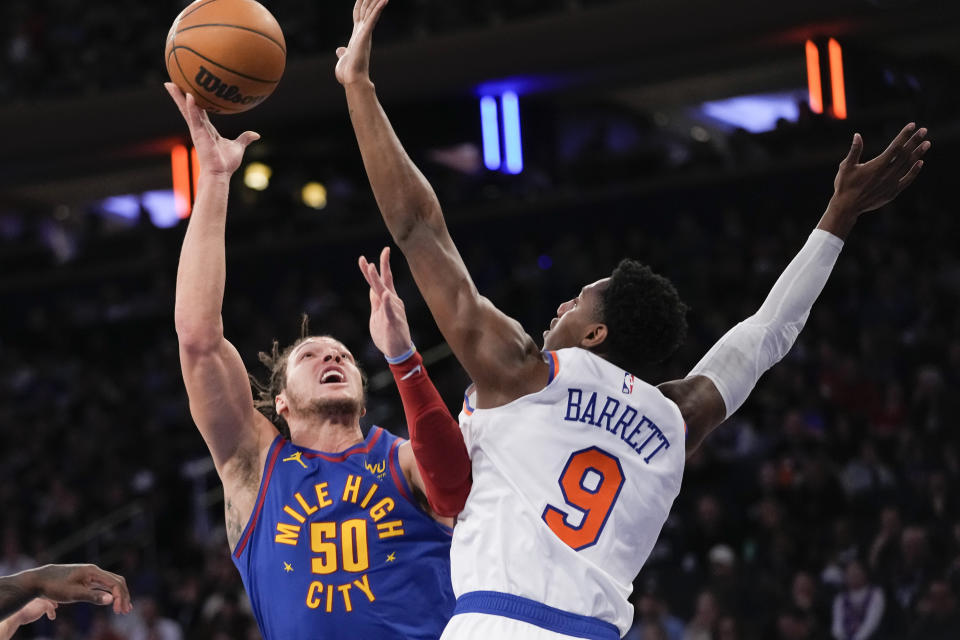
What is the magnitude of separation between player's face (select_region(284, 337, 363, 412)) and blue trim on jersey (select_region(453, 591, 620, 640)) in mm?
1440

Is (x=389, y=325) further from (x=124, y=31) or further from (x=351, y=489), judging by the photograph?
(x=124, y=31)

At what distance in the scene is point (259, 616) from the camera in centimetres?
412

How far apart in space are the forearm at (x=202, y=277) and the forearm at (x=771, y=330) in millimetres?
1574

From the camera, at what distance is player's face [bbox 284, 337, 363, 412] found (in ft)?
14.4

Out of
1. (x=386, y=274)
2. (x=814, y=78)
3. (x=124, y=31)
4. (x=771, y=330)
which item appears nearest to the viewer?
(x=386, y=274)

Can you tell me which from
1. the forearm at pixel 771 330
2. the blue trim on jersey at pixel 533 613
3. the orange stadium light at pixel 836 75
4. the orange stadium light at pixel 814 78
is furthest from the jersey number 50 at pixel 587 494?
the orange stadium light at pixel 836 75

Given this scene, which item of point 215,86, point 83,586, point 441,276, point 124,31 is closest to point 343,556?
point 83,586

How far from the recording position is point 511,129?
15.5 m

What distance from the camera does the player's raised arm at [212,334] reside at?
4.09 m

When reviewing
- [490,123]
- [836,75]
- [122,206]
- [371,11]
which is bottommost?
[122,206]

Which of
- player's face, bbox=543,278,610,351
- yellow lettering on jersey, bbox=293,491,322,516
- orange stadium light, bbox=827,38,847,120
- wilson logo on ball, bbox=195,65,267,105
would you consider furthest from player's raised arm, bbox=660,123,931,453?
orange stadium light, bbox=827,38,847,120

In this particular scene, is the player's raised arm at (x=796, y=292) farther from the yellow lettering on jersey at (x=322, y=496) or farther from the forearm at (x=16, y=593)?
the forearm at (x=16, y=593)

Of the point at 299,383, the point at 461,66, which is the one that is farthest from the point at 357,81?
the point at 461,66

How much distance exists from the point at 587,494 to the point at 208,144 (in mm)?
1909
